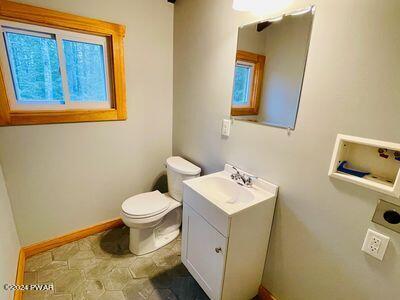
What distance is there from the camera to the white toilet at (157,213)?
5.77 feet

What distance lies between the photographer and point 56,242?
1.93m

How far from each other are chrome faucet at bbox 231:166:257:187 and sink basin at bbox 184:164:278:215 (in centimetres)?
2

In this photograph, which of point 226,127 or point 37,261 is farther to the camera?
point 37,261

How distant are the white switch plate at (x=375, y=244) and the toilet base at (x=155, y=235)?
1.54m

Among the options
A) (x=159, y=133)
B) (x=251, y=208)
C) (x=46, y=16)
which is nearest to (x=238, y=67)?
(x=251, y=208)

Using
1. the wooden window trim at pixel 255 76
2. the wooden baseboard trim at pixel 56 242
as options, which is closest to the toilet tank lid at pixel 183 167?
the wooden window trim at pixel 255 76

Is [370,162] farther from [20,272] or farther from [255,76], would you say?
[20,272]

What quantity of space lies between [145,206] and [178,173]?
0.41m

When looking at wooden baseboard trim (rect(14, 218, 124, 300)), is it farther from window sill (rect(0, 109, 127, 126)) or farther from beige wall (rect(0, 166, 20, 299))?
window sill (rect(0, 109, 127, 126))

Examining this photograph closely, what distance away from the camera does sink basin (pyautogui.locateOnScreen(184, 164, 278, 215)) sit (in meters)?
1.24

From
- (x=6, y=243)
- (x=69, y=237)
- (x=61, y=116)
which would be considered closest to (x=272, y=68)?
(x=61, y=116)

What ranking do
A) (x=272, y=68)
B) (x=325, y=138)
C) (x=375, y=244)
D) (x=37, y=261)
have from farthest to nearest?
(x=37, y=261) → (x=272, y=68) → (x=325, y=138) → (x=375, y=244)

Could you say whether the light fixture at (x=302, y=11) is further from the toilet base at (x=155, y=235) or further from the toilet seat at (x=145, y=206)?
the toilet base at (x=155, y=235)

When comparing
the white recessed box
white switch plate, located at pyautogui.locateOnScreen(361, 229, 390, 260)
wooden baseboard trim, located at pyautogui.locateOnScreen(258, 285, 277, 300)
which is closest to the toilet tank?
wooden baseboard trim, located at pyautogui.locateOnScreen(258, 285, 277, 300)
